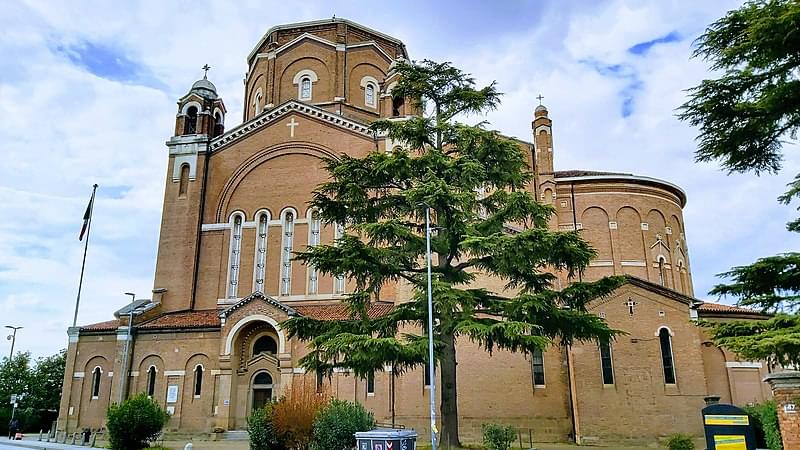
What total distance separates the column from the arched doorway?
73.7 feet

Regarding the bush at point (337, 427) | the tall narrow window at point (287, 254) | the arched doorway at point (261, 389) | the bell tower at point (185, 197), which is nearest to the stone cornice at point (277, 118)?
the bell tower at point (185, 197)

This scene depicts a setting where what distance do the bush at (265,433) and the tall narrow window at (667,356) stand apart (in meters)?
16.5

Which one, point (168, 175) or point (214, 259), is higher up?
point (168, 175)

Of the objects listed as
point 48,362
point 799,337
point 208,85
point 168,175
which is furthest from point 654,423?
point 48,362

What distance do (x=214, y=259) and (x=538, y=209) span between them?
2144 centimetres

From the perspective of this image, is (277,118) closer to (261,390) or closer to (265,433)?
(261,390)

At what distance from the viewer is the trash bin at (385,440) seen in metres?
14.7

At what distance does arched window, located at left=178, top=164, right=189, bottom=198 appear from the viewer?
3697cm

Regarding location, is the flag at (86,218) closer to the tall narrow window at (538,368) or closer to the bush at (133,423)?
the bush at (133,423)

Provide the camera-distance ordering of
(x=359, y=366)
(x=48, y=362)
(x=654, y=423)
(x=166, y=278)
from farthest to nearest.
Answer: (x=48, y=362), (x=166, y=278), (x=654, y=423), (x=359, y=366)

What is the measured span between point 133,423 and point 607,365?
19139mm

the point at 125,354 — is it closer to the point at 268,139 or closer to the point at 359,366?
the point at 268,139

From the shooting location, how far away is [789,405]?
13.2 meters

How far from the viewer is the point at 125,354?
104 ft
